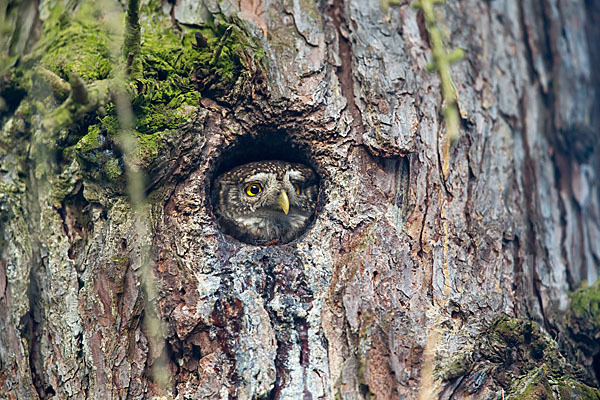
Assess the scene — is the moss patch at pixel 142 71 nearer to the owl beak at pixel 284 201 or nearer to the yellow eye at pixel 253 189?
the owl beak at pixel 284 201

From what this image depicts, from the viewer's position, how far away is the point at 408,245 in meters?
2.81

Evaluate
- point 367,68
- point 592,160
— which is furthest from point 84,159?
point 592,160

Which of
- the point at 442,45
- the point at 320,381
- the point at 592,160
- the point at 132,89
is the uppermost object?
the point at 442,45

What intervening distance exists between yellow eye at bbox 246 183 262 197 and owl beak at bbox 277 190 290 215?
225 millimetres

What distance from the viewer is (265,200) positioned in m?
3.92

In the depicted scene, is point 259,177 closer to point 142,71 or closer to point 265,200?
point 265,200

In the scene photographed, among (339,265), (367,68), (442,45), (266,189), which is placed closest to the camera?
(339,265)

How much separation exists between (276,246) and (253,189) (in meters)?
1.01

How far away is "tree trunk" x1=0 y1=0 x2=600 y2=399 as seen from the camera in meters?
2.63

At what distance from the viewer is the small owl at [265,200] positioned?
150 inches

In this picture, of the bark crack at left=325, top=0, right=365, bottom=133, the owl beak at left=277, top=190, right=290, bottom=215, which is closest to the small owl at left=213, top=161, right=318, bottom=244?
the owl beak at left=277, top=190, right=290, bottom=215

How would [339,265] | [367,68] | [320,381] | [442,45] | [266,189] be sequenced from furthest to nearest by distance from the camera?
1. [266,189]
2. [442,45]
3. [367,68]
4. [339,265]
5. [320,381]

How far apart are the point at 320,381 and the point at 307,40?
166cm

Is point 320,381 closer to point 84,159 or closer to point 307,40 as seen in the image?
point 84,159
